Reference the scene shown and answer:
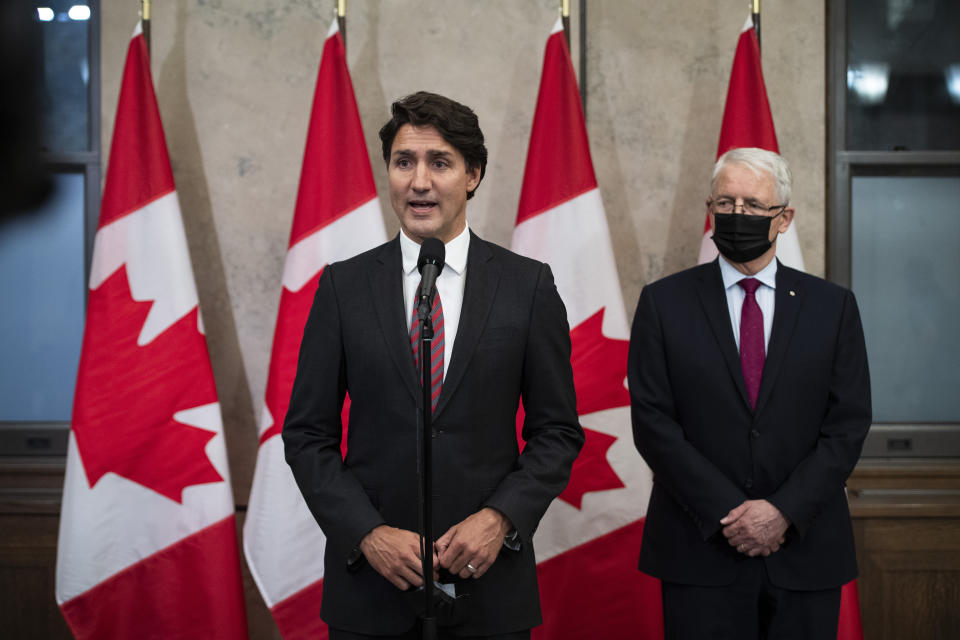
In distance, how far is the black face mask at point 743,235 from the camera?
199 cm

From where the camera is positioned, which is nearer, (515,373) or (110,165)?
(515,373)

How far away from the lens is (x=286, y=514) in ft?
8.87

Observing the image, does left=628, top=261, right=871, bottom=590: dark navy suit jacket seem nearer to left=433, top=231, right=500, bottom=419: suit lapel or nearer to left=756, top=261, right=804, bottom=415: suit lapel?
left=756, top=261, right=804, bottom=415: suit lapel

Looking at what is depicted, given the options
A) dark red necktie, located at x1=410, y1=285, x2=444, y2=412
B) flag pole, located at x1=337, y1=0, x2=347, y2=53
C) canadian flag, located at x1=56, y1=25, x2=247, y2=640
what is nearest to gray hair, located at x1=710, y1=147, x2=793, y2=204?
dark red necktie, located at x1=410, y1=285, x2=444, y2=412

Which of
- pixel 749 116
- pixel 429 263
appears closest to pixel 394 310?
pixel 429 263

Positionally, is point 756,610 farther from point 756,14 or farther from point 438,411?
point 756,14

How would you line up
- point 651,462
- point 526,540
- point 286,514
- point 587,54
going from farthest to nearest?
1. point 587,54
2. point 286,514
3. point 651,462
4. point 526,540

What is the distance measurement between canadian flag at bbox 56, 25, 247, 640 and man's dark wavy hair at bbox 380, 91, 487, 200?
4.79 feet

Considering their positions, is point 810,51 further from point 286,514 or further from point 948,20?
point 286,514

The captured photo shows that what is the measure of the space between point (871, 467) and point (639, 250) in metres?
1.27

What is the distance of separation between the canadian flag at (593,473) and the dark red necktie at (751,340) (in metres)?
0.80

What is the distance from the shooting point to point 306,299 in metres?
2.77

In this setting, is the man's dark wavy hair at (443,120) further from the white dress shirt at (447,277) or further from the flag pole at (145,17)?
the flag pole at (145,17)

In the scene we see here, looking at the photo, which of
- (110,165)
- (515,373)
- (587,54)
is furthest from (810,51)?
(110,165)
